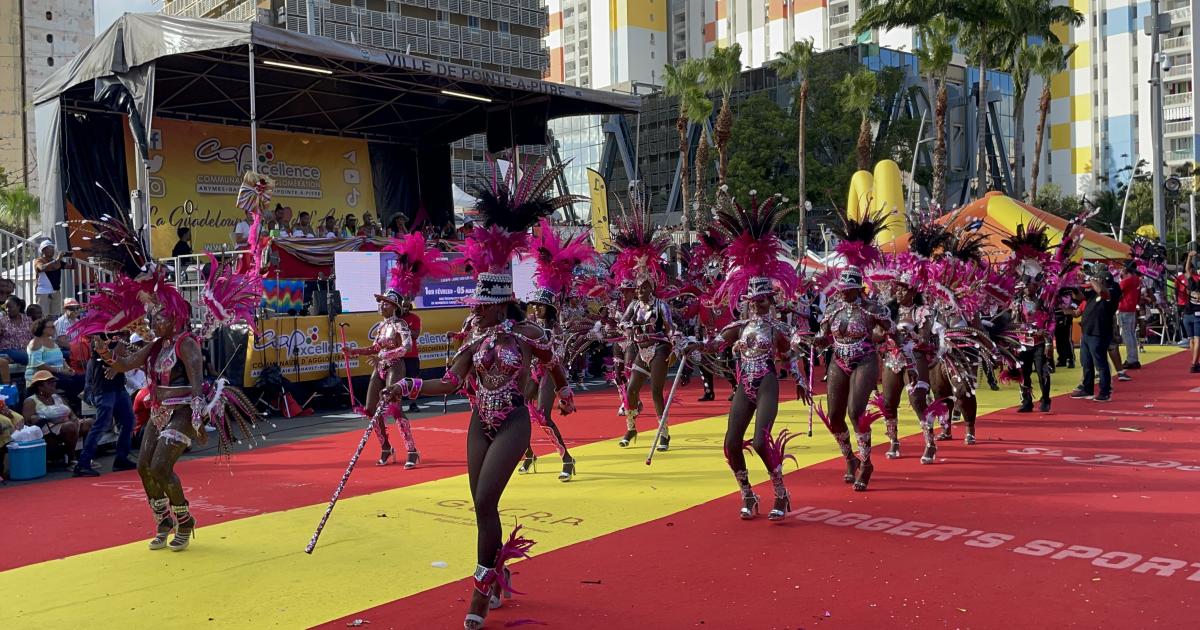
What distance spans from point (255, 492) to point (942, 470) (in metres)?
6.65

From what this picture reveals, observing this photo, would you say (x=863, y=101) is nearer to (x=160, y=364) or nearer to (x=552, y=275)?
(x=552, y=275)

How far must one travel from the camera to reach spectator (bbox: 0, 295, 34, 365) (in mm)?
12577

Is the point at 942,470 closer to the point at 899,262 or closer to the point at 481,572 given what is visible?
the point at 899,262

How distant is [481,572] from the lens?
17.9 ft

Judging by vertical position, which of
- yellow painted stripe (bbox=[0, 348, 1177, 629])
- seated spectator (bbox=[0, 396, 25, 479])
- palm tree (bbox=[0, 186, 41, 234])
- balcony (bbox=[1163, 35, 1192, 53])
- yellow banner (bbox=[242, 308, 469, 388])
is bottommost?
yellow painted stripe (bbox=[0, 348, 1177, 629])

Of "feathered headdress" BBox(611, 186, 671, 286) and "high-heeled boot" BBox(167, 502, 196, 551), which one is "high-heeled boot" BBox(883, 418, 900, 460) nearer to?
"feathered headdress" BBox(611, 186, 671, 286)

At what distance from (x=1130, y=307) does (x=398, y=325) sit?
14.7m

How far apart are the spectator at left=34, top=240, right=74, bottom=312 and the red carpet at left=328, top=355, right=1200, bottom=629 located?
11.4 metres

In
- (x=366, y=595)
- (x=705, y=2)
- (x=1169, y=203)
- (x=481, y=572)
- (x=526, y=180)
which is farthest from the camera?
(x=705, y=2)

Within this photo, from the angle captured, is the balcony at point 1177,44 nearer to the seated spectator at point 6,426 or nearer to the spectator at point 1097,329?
the spectator at point 1097,329

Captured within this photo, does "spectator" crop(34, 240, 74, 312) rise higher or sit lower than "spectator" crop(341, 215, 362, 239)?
lower


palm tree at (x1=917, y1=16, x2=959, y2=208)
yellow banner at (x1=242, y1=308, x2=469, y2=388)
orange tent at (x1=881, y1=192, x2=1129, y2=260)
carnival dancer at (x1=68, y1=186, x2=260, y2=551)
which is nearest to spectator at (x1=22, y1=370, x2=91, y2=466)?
yellow banner at (x1=242, y1=308, x2=469, y2=388)

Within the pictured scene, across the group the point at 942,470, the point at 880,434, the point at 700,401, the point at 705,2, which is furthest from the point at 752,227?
the point at 705,2

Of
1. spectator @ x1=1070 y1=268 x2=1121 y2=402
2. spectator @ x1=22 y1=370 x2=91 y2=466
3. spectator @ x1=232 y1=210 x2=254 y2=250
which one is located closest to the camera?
spectator @ x1=22 y1=370 x2=91 y2=466
